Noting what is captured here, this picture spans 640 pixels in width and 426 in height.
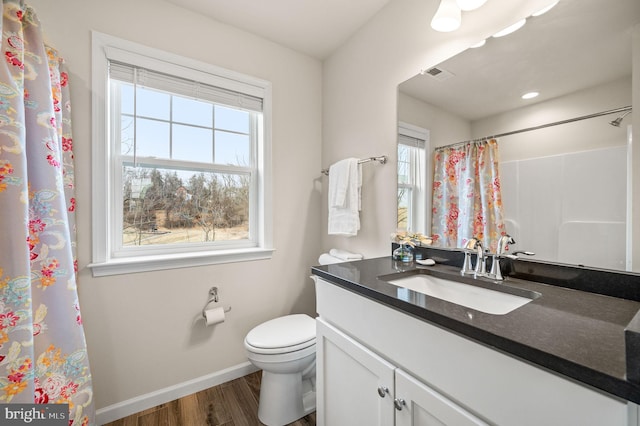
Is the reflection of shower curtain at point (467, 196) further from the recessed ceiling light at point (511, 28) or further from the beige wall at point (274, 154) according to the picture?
the recessed ceiling light at point (511, 28)

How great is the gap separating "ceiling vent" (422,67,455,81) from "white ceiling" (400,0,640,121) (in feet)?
0.04

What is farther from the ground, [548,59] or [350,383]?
[548,59]

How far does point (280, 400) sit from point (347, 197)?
125 cm

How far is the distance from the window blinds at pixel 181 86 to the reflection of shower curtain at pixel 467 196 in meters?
1.35

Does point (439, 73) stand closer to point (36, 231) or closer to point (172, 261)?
point (172, 261)

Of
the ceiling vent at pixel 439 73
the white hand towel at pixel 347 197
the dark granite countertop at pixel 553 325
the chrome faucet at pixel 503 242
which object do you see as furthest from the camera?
the white hand towel at pixel 347 197

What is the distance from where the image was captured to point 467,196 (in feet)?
3.95

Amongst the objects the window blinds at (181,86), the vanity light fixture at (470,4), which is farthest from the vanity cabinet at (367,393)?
the window blinds at (181,86)

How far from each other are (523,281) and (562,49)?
0.86 m

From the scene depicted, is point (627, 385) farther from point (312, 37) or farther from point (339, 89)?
point (312, 37)

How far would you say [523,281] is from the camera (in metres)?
0.99

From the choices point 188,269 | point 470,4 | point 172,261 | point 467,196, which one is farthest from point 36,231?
point 470,4

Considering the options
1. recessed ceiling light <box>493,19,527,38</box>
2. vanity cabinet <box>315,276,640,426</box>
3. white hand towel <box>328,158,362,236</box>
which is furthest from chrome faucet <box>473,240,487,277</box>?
recessed ceiling light <box>493,19,527,38</box>

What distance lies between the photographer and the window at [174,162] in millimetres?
1421
